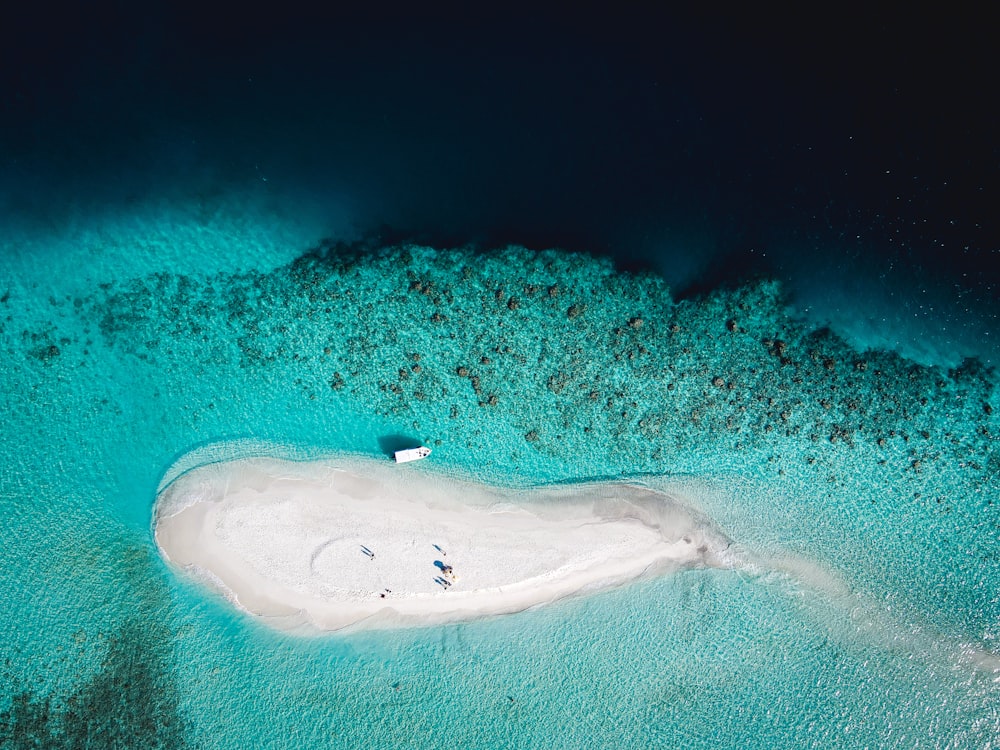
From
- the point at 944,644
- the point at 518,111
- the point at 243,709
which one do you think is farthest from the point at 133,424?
the point at 944,644

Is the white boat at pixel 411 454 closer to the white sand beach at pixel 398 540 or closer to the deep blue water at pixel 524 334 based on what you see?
the white sand beach at pixel 398 540

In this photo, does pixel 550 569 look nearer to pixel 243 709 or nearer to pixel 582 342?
pixel 582 342

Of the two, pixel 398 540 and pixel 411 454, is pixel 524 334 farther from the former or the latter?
pixel 398 540

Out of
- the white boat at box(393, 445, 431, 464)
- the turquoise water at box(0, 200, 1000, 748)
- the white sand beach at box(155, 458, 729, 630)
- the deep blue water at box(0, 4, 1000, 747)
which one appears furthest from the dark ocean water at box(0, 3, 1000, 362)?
the white sand beach at box(155, 458, 729, 630)

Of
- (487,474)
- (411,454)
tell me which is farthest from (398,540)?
(487,474)

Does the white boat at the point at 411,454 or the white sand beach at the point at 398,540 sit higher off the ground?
the white boat at the point at 411,454

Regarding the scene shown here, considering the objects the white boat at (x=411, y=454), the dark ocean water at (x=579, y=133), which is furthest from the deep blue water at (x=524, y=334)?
the white boat at (x=411, y=454)
